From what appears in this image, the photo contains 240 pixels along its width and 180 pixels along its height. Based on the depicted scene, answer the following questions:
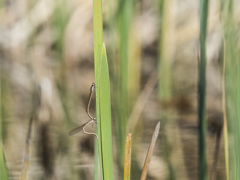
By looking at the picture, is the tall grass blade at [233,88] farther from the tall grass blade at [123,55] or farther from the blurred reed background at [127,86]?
the tall grass blade at [123,55]

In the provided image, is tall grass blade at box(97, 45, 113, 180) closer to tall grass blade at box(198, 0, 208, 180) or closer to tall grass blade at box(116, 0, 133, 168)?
tall grass blade at box(198, 0, 208, 180)

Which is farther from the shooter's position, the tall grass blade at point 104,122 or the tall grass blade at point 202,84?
the tall grass blade at point 202,84

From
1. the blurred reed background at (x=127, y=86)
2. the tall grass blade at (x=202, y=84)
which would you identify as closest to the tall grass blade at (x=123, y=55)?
the blurred reed background at (x=127, y=86)

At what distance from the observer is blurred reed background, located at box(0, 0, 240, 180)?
0.96 metres

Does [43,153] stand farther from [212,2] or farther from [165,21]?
[212,2]

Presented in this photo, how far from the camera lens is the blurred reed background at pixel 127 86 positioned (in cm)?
96

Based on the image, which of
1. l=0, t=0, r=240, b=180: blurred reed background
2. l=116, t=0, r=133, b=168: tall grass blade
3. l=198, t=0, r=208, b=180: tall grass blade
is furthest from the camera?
l=116, t=0, r=133, b=168: tall grass blade

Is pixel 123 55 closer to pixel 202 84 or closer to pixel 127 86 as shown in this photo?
pixel 127 86

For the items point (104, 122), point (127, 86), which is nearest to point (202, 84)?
point (104, 122)

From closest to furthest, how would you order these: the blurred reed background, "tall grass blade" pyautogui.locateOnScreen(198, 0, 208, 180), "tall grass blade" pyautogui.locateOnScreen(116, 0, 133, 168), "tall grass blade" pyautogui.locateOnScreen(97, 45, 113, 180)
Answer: "tall grass blade" pyautogui.locateOnScreen(97, 45, 113, 180), "tall grass blade" pyautogui.locateOnScreen(198, 0, 208, 180), the blurred reed background, "tall grass blade" pyautogui.locateOnScreen(116, 0, 133, 168)

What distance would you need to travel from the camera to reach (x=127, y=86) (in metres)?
1.17

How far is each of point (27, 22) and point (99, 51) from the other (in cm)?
130

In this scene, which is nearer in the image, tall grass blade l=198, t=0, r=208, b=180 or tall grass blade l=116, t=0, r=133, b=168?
tall grass blade l=198, t=0, r=208, b=180

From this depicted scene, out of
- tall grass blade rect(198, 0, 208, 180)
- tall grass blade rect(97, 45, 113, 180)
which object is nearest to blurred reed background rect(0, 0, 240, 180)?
tall grass blade rect(198, 0, 208, 180)
